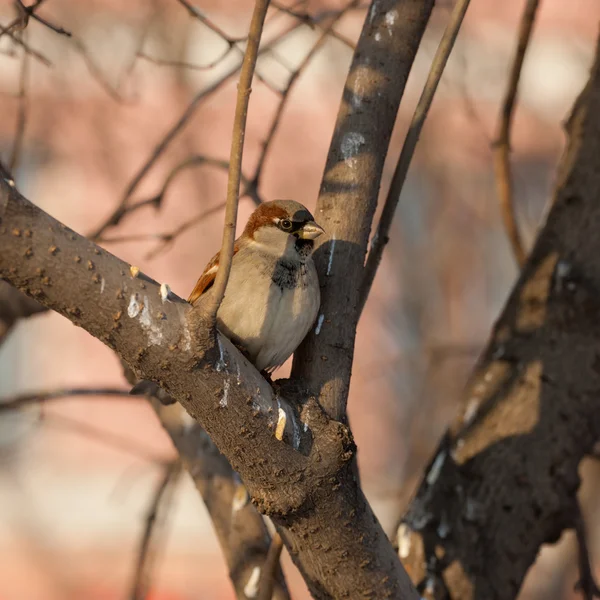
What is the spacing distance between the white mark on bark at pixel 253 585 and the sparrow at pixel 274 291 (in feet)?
1.55

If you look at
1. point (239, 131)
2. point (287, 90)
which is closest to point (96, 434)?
point (287, 90)

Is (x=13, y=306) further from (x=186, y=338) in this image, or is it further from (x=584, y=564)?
(x=584, y=564)

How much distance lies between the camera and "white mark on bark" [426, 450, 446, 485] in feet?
7.10

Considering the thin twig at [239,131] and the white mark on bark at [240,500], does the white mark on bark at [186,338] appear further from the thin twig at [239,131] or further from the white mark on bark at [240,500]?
the white mark on bark at [240,500]

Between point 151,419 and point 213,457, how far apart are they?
4.68 m

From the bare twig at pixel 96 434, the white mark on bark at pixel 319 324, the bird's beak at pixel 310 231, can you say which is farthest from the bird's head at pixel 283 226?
the bare twig at pixel 96 434

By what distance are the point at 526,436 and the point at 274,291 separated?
734 millimetres

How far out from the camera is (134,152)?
636 centimetres

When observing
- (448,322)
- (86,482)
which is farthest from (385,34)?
(86,482)

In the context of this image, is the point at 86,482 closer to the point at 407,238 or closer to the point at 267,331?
the point at 407,238

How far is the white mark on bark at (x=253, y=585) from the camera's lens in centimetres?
199

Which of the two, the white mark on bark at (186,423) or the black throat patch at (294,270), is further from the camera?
the white mark on bark at (186,423)

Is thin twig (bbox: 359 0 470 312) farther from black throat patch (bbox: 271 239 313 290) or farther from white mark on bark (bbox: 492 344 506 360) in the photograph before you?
white mark on bark (bbox: 492 344 506 360)

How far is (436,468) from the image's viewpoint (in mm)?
2178
